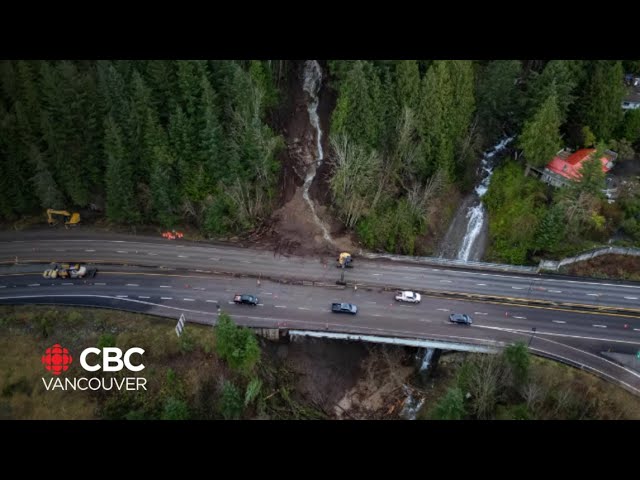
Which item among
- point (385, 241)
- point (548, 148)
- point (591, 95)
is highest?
point (591, 95)

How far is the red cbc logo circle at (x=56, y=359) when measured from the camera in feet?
176

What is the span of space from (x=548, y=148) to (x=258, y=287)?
4329 centimetres

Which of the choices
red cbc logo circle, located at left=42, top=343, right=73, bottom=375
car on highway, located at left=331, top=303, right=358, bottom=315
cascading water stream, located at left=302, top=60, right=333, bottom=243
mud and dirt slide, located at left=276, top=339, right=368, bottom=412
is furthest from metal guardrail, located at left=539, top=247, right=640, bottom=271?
red cbc logo circle, located at left=42, top=343, right=73, bottom=375

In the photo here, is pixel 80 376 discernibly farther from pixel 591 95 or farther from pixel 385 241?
pixel 591 95

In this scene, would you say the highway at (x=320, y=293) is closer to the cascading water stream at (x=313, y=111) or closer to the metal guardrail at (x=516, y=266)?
the metal guardrail at (x=516, y=266)

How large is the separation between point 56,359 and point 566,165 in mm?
68879

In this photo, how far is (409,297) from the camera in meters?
60.2

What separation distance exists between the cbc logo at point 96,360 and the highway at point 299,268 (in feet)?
45.8

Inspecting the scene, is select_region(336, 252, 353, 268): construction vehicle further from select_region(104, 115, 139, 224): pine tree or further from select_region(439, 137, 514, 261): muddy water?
select_region(104, 115, 139, 224): pine tree

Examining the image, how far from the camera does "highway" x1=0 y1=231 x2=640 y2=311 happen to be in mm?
61500

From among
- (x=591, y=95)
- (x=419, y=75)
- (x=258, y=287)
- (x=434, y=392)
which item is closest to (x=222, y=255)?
(x=258, y=287)

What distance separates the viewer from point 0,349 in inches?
2154

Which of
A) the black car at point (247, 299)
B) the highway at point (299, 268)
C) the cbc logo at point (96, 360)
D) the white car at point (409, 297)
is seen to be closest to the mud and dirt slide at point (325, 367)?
the black car at point (247, 299)

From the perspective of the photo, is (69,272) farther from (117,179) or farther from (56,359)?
(117,179)
